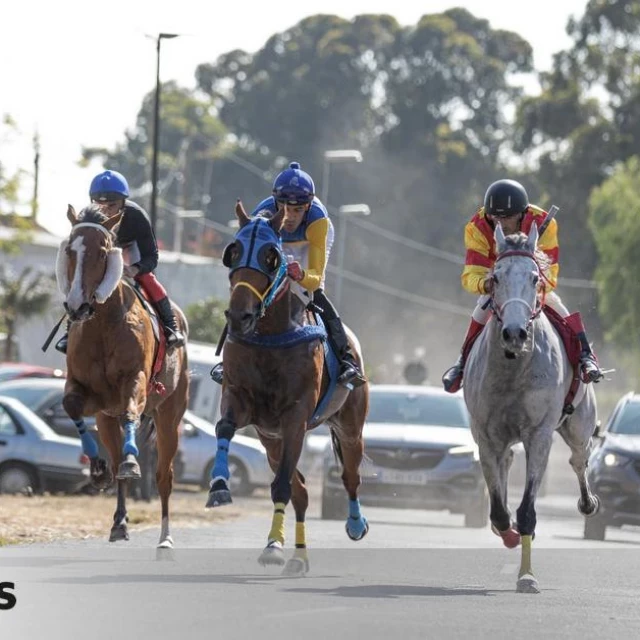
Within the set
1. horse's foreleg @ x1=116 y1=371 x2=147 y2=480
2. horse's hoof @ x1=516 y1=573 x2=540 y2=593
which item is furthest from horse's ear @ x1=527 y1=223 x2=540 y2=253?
horse's foreleg @ x1=116 y1=371 x2=147 y2=480

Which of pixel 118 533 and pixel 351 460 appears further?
pixel 351 460

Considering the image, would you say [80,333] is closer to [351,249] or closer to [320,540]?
[320,540]

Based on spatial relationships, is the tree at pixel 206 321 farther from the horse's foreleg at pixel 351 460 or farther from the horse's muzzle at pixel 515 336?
the horse's muzzle at pixel 515 336

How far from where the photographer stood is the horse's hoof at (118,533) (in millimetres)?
15992

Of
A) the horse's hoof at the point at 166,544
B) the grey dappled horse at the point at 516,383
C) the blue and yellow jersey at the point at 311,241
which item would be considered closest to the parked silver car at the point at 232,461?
the horse's hoof at the point at 166,544

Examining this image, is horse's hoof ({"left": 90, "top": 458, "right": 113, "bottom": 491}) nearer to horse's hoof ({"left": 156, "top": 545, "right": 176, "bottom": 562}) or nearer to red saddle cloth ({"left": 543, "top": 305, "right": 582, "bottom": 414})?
horse's hoof ({"left": 156, "top": 545, "right": 176, "bottom": 562})

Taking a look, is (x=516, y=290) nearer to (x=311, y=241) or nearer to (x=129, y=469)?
(x=311, y=241)

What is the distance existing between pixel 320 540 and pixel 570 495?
22.9 m

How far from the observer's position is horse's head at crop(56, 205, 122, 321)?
15.7 meters

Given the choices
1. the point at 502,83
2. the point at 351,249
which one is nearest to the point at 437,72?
the point at 502,83

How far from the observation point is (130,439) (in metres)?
15.8

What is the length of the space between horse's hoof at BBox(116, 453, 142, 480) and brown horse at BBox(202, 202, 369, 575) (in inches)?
37.8

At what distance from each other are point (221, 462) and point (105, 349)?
2.64 metres

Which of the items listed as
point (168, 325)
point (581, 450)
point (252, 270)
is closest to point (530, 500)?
point (252, 270)
